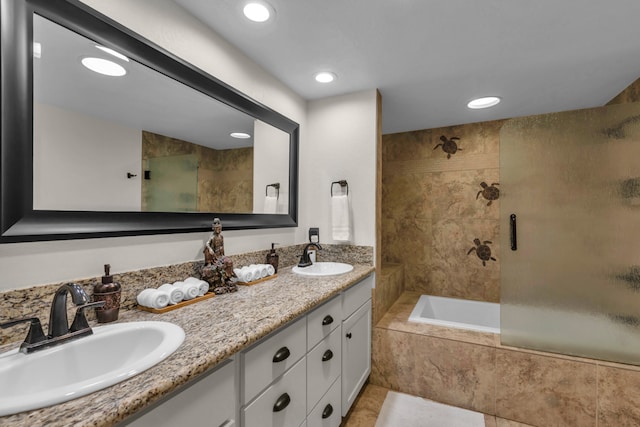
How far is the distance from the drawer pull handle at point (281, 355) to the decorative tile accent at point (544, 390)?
5.08ft

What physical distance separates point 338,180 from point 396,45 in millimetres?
1025

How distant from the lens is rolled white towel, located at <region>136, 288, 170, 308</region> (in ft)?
3.67

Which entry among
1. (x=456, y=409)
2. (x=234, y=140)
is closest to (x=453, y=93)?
(x=234, y=140)

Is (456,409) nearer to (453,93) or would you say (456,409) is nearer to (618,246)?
(618,246)

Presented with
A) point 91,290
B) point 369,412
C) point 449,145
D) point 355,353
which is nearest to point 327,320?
point 355,353

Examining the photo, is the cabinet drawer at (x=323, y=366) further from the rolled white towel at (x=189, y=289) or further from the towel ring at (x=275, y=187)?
the towel ring at (x=275, y=187)

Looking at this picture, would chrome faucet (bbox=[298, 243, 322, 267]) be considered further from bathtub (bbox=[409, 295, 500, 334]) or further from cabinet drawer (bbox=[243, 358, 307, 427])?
bathtub (bbox=[409, 295, 500, 334])

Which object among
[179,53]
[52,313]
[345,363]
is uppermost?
[179,53]

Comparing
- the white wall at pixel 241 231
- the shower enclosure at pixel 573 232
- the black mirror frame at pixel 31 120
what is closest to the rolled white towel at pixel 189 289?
the white wall at pixel 241 231

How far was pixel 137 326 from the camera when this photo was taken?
0.95m

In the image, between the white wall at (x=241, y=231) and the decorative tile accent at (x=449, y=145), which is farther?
the decorative tile accent at (x=449, y=145)

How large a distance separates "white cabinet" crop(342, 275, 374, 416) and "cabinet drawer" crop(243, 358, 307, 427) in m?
0.50

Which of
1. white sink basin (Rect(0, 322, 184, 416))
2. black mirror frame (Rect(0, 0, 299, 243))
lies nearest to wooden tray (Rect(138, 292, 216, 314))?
white sink basin (Rect(0, 322, 184, 416))

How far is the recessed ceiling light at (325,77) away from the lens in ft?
6.60
